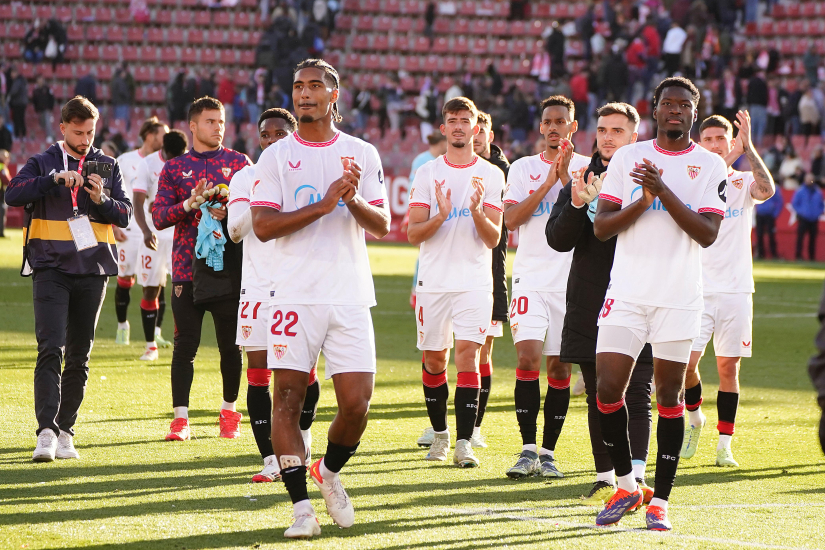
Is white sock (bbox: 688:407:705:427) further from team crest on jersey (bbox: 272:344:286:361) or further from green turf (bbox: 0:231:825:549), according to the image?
team crest on jersey (bbox: 272:344:286:361)

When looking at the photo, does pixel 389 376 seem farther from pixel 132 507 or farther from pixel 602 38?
pixel 602 38

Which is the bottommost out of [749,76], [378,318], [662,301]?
[378,318]

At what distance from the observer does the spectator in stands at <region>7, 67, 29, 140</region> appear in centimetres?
3216

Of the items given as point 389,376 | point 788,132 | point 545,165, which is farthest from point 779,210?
point 545,165

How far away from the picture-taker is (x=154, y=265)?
11586 millimetres

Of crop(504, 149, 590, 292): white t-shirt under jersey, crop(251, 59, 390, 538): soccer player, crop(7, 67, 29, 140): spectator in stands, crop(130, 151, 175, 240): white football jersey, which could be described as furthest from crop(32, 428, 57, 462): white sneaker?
crop(7, 67, 29, 140): spectator in stands

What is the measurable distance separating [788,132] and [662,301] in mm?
24841

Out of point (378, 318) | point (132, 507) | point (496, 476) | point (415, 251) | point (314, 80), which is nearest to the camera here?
point (314, 80)

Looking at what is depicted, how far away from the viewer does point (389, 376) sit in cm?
1081

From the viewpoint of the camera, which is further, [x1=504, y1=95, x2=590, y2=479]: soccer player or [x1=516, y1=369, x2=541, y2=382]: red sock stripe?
[x1=516, y1=369, x2=541, y2=382]: red sock stripe

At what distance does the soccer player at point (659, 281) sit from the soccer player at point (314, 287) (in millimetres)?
1211

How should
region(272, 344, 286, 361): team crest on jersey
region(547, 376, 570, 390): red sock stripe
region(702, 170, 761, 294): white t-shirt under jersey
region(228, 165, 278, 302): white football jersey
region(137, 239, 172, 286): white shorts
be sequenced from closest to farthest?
region(272, 344, 286, 361): team crest on jersey → region(228, 165, 278, 302): white football jersey → region(547, 376, 570, 390): red sock stripe → region(702, 170, 761, 294): white t-shirt under jersey → region(137, 239, 172, 286): white shorts

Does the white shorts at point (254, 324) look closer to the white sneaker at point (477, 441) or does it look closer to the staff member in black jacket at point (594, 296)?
the staff member in black jacket at point (594, 296)

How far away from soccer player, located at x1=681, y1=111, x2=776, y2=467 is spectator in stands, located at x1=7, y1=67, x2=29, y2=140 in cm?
2815
